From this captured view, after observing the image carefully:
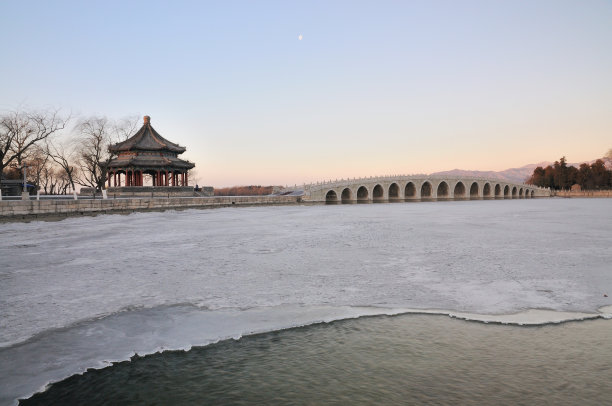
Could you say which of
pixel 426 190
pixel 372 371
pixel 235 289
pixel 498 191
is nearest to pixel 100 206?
pixel 235 289

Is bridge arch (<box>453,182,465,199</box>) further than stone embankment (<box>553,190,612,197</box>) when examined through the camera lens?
No

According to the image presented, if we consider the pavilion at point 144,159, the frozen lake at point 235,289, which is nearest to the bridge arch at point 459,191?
the pavilion at point 144,159

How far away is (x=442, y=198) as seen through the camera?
261 feet

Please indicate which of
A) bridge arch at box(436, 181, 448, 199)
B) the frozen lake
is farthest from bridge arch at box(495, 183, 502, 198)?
the frozen lake

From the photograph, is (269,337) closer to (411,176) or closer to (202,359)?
(202,359)

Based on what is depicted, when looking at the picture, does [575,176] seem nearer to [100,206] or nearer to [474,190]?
[474,190]

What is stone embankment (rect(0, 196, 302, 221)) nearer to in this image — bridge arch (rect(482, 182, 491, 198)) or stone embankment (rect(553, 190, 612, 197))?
bridge arch (rect(482, 182, 491, 198))

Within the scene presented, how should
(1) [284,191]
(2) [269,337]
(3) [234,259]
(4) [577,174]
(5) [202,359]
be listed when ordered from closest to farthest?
(5) [202,359], (2) [269,337], (3) [234,259], (1) [284,191], (4) [577,174]

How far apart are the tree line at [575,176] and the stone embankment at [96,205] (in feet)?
275

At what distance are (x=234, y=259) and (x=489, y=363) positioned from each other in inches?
274

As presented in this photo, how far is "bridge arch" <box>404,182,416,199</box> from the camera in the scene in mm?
74188

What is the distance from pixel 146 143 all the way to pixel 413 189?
A: 1924 inches

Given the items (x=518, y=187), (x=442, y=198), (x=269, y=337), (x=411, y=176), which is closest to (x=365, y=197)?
(x=411, y=176)

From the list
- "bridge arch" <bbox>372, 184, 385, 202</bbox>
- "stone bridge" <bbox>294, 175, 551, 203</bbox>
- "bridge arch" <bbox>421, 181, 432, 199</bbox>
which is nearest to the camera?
"stone bridge" <bbox>294, 175, 551, 203</bbox>
